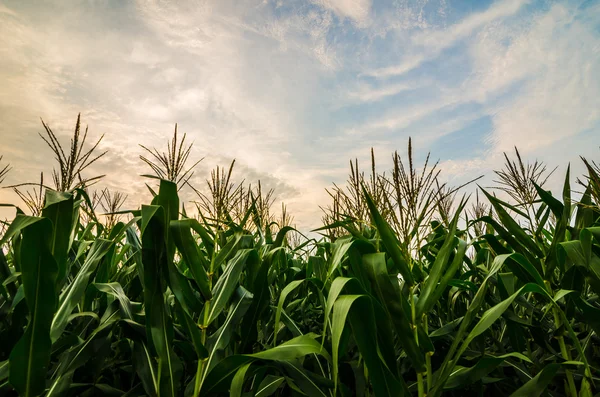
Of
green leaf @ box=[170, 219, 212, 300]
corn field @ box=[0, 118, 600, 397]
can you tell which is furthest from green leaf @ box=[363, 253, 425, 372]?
green leaf @ box=[170, 219, 212, 300]

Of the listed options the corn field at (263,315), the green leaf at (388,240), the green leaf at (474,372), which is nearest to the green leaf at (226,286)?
the corn field at (263,315)

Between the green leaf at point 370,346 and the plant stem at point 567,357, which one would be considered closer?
the green leaf at point 370,346

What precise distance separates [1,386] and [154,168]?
1128 mm

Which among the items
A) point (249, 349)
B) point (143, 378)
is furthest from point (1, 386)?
point (249, 349)

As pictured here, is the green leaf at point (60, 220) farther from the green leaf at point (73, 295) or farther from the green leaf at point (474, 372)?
the green leaf at point (474, 372)

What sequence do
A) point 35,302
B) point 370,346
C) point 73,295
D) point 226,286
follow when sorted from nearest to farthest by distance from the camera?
point 35,302 → point 370,346 → point 73,295 → point 226,286

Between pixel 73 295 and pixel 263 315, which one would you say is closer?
pixel 73 295

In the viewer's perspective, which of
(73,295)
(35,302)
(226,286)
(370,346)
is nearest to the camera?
(35,302)

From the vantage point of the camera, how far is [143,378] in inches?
54.1

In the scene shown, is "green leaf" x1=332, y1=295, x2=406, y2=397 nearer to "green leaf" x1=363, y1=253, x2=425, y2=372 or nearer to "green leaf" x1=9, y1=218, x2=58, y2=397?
"green leaf" x1=363, y1=253, x2=425, y2=372

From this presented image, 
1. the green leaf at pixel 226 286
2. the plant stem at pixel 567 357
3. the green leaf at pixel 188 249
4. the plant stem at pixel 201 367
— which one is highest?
the green leaf at pixel 188 249

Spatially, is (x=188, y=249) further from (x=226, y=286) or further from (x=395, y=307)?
(x=395, y=307)

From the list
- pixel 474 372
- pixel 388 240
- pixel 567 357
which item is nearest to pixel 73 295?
pixel 388 240

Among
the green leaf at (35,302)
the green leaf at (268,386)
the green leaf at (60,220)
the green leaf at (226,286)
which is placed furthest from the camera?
the green leaf at (226,286)
